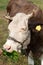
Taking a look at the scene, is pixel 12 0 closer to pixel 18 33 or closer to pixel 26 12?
pixel 26 12

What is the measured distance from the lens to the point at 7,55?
24.6 ft

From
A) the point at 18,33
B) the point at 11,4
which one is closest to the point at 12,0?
the point at 11,4

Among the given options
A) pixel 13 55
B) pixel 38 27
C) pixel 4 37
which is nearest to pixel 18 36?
pixel 38 27

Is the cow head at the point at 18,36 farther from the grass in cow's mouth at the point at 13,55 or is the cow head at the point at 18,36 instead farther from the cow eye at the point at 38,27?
the grass in cow's mouth at the point at 13,55

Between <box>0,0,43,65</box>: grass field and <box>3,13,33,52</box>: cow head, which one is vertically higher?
<box>3,13,33,52</box>: cow head

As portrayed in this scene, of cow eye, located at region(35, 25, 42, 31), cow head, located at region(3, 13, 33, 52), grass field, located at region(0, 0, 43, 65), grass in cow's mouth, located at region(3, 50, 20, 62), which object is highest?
cow eye, located at region(35, 25, 42, 31)

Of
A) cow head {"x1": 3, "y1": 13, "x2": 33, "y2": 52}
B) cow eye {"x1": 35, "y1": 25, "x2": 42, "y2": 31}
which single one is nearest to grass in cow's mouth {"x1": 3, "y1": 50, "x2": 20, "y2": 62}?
cow head {"x1": 3, "y1": 13, "x2": 33, "y2": 52}

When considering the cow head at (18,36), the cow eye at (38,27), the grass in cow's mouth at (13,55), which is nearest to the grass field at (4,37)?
the grass in cow's mouth at (13,55)

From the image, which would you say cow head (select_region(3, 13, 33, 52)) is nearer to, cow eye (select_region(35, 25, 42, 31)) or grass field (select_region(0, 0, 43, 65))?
cow eye (select_region(35, 25, 42, 31))

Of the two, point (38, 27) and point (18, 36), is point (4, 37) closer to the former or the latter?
point (18, 36)

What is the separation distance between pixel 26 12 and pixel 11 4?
1.02 m

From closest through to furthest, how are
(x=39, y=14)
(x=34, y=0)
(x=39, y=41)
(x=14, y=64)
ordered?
(x=39, y=41) < (x=39, y=14) < (x=14, y=64) < (x=34, y=0)

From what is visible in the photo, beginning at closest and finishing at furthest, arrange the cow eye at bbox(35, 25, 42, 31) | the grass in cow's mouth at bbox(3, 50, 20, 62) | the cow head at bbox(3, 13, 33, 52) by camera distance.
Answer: the cow eye at bbox(35, 25, 42, 31) < the cow head at bbox(3, 13, 33, 52) < the grass in cow's mouth at bbox(3, 50, 20, 62)

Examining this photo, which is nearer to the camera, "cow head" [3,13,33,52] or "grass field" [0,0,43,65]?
"cow head" [3,13,33,52]
